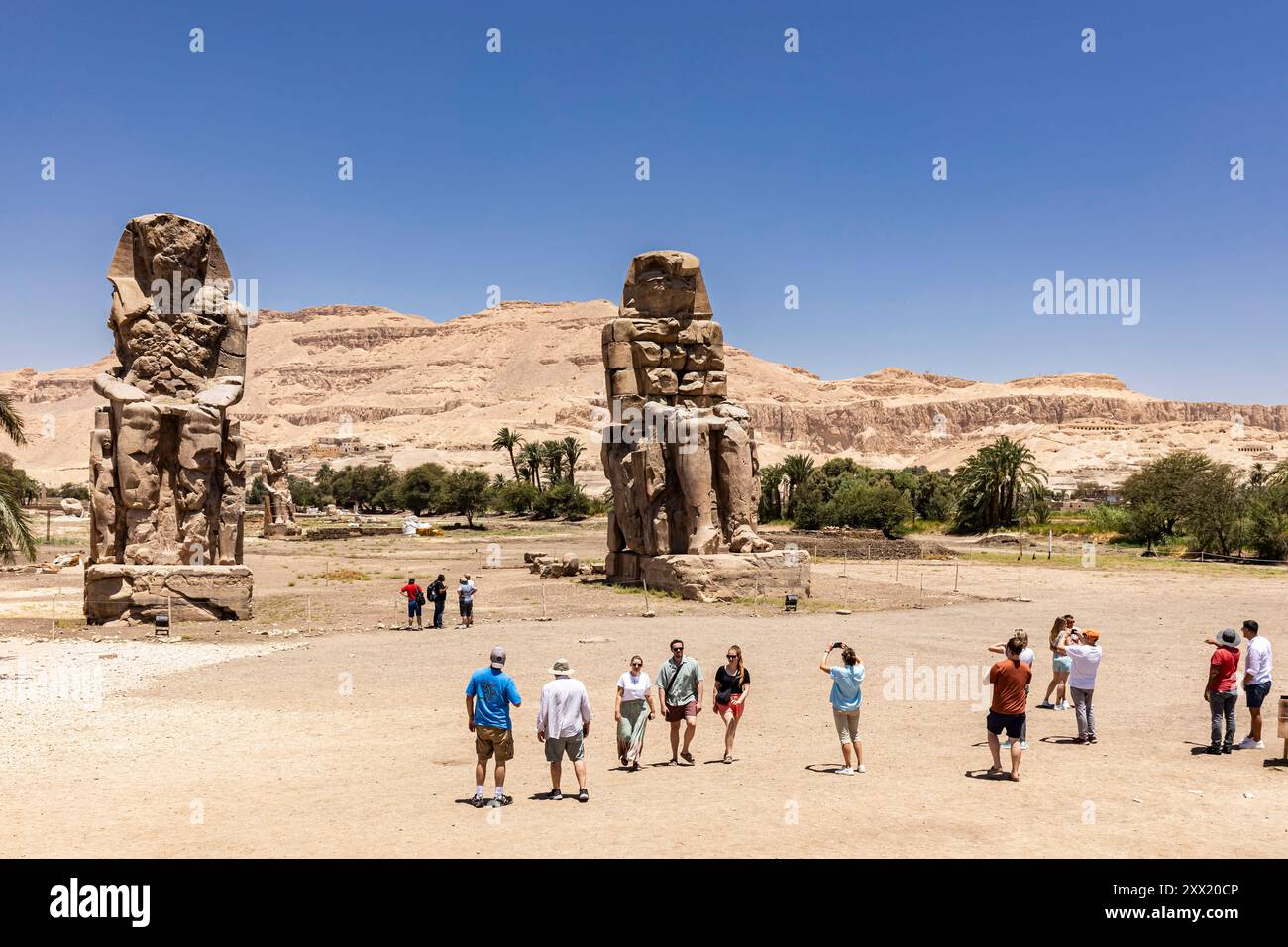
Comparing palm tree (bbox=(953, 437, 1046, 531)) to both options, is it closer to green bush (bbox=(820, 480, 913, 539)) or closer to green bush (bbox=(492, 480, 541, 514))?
green bush (bbox=(820, 480, 913, 539))

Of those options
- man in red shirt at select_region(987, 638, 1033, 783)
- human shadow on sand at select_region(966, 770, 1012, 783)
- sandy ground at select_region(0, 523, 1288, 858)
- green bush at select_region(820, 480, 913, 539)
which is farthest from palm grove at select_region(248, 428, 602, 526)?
man in red shirt at select_region(987, 638, 1033, 783)

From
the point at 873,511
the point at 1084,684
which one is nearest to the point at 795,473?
the point at 873,511

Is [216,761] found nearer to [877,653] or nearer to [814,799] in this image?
[814,799]

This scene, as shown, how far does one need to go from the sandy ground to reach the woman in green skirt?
238 millimetres

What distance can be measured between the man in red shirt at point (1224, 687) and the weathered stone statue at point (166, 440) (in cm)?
1498

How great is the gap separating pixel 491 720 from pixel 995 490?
158 feet

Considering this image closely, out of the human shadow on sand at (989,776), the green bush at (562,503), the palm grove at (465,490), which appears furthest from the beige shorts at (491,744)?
the green bush at (562,503)

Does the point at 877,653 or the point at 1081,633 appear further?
the point at 877,653

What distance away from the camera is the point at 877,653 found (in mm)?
14648

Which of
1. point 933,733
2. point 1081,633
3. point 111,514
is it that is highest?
point 111,514

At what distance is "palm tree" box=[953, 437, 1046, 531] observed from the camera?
167 feet

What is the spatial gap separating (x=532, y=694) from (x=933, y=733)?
4537 mm
